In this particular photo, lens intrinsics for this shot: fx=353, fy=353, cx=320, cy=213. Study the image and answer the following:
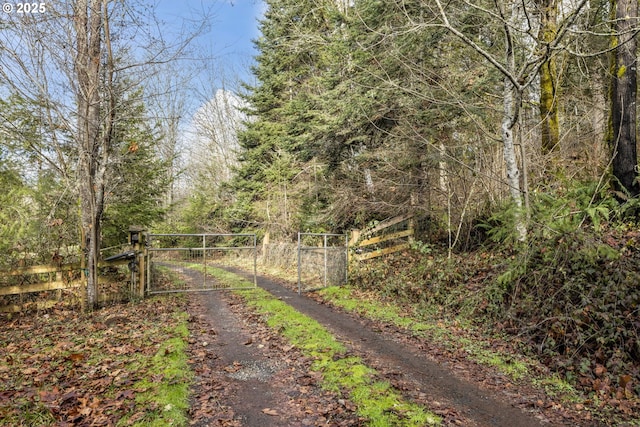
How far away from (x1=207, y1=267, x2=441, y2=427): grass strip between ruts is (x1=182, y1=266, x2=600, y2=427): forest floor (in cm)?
14

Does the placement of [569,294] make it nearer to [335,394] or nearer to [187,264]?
[335,394]

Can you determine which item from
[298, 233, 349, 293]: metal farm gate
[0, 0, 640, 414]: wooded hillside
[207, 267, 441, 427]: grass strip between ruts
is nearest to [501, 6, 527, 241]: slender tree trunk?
[0, 0, 640, 414]: wooded hillside

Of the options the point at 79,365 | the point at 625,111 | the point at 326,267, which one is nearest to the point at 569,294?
the point at 625,111

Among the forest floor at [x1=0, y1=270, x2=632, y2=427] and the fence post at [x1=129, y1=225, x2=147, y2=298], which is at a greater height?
the fence post at [x1=129, y1=225, x2=147, y2=298]

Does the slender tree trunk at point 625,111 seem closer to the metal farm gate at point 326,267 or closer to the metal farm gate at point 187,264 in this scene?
the metal farm gate at point 326,267

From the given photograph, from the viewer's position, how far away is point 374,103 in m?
10.3

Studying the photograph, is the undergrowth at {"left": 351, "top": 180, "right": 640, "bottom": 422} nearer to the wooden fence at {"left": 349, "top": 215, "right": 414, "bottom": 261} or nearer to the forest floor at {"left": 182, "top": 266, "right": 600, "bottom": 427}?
the forest floor at {"left": 182, "top": 266, "right": 600, "bottom": 427}

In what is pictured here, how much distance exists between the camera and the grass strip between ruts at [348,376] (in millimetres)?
3682

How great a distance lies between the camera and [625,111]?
6.86 m

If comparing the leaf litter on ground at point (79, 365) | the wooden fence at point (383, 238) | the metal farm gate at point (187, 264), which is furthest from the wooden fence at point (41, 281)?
the wooden fence at point (383, 238)

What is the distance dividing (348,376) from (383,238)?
723 cm

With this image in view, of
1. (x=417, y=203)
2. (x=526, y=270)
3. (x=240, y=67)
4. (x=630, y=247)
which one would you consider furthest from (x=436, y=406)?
(x=240, y=67)

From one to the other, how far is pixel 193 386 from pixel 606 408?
4.70 meters

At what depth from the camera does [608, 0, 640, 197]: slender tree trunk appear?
6.63m
